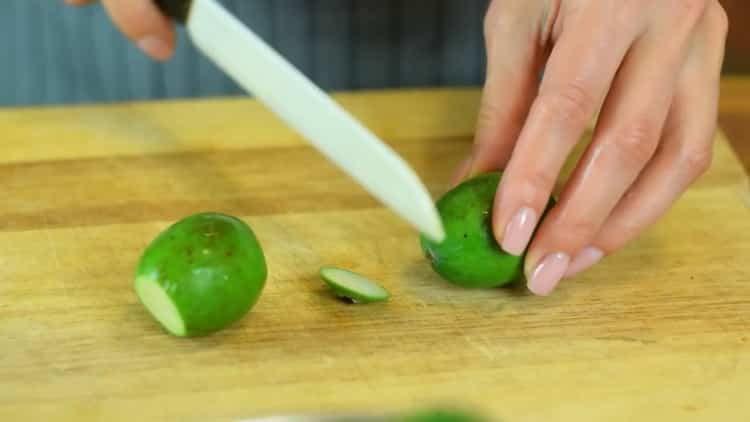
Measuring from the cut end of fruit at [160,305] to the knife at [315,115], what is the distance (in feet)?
0.85

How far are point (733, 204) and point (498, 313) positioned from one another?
1.60ft

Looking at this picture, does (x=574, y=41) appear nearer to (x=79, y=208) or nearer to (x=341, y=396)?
(x=341, y=396)

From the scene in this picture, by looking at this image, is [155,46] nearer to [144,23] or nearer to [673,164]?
[144,23]

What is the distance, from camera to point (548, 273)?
139 centimetres

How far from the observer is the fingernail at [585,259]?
145 cm

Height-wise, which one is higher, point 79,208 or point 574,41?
point 574,41

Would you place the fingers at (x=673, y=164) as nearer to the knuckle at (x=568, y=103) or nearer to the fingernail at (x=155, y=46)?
the knuckle at (x=568, y=103)

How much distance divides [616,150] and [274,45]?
0.78m

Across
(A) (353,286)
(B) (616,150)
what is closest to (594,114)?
(B) (616,150)

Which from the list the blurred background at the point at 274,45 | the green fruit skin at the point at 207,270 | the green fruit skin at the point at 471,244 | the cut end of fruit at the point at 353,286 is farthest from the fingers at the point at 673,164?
the blurred background at the point at 274,45

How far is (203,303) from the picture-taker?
1295 mm

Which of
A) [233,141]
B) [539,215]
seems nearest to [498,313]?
[539,215]

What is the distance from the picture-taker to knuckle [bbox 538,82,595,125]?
1.37 m

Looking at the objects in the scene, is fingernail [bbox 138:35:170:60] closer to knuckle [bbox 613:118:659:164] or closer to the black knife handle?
the black knife handle
